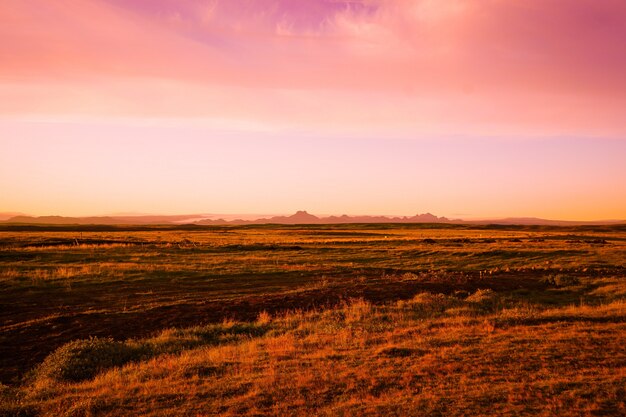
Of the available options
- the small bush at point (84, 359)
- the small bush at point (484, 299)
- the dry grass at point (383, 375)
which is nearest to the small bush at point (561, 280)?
the small bush at point (484, 299)

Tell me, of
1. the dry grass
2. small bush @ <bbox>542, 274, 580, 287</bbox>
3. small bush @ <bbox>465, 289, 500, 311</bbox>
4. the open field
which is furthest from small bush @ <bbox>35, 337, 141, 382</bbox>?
small bush @ <bbox>542, 274, 580, 287</bbox>

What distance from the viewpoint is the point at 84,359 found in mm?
13992

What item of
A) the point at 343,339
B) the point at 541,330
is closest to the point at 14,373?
the point at 343,339

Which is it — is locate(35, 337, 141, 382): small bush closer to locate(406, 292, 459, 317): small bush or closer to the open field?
the open field

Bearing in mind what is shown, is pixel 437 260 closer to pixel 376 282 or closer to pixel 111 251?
pixel 376 282

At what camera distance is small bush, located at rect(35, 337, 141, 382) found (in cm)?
1316

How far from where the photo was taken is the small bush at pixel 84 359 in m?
13.2

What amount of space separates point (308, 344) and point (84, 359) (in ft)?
21.6

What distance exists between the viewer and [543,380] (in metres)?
10.5

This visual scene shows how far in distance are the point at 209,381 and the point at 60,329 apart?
10.7 metres

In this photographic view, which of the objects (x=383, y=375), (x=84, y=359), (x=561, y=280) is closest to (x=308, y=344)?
(x=383, y=375)

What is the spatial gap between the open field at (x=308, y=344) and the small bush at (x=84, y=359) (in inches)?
2.0

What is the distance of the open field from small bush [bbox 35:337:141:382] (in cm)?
5

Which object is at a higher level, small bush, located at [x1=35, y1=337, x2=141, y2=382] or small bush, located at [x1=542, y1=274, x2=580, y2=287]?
small bush, located at [x1=542, y1=274, x2=580, y2=287]
